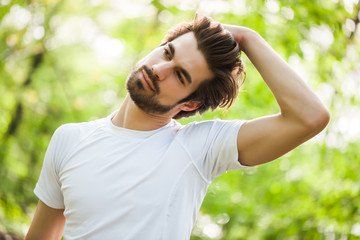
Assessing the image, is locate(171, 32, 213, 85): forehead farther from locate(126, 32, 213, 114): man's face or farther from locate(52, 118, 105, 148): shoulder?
locate(52, 118, 105, 148): shoulder

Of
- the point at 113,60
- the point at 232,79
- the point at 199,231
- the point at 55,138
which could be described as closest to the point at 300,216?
the point at 199,231

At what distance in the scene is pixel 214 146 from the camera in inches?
63.9

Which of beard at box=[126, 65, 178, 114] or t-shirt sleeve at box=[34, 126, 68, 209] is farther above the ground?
beard at box=[126, 65, 178, 114]

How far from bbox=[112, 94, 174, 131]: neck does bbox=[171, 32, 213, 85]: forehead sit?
0.21m

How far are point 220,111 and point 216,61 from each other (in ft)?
4.94

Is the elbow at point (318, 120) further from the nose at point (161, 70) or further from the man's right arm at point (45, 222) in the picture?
the man's right arm at point (45, 222)

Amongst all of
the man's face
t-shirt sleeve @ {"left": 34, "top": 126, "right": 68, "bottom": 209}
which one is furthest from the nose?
t-shirt sleeve @ {"left": 34, "top": 126, "right": 68, "bottom": 209}

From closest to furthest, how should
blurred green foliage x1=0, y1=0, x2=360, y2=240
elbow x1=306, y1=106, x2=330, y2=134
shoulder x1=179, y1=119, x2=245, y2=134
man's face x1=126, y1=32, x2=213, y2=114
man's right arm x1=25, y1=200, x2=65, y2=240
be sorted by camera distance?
1. elbow x1=306, y1=106, x2=330, y2=134
2. shoulder x1=179, y1=119, x2=245, y2=134
3. man's face x1=126, y1=32, x2=213, y2=114
4. man's right arm x1=25, y1=200, x2=65, y2=240
5. blurred green foliage x1=0, y1=0, x2=360, y2=240

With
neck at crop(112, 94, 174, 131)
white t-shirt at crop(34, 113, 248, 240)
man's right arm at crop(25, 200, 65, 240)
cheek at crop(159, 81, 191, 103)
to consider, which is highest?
cheek at crop(159, 81, 191, 103)

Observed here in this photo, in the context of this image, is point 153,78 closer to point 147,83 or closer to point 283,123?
point 147,83

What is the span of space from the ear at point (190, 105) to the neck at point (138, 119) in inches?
3.8

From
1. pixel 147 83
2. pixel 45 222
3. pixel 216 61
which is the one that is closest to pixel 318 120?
pixel 216 61

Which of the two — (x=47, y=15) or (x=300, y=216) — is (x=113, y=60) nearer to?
(x=47, y=15)

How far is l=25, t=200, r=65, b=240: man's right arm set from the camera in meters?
1.88
